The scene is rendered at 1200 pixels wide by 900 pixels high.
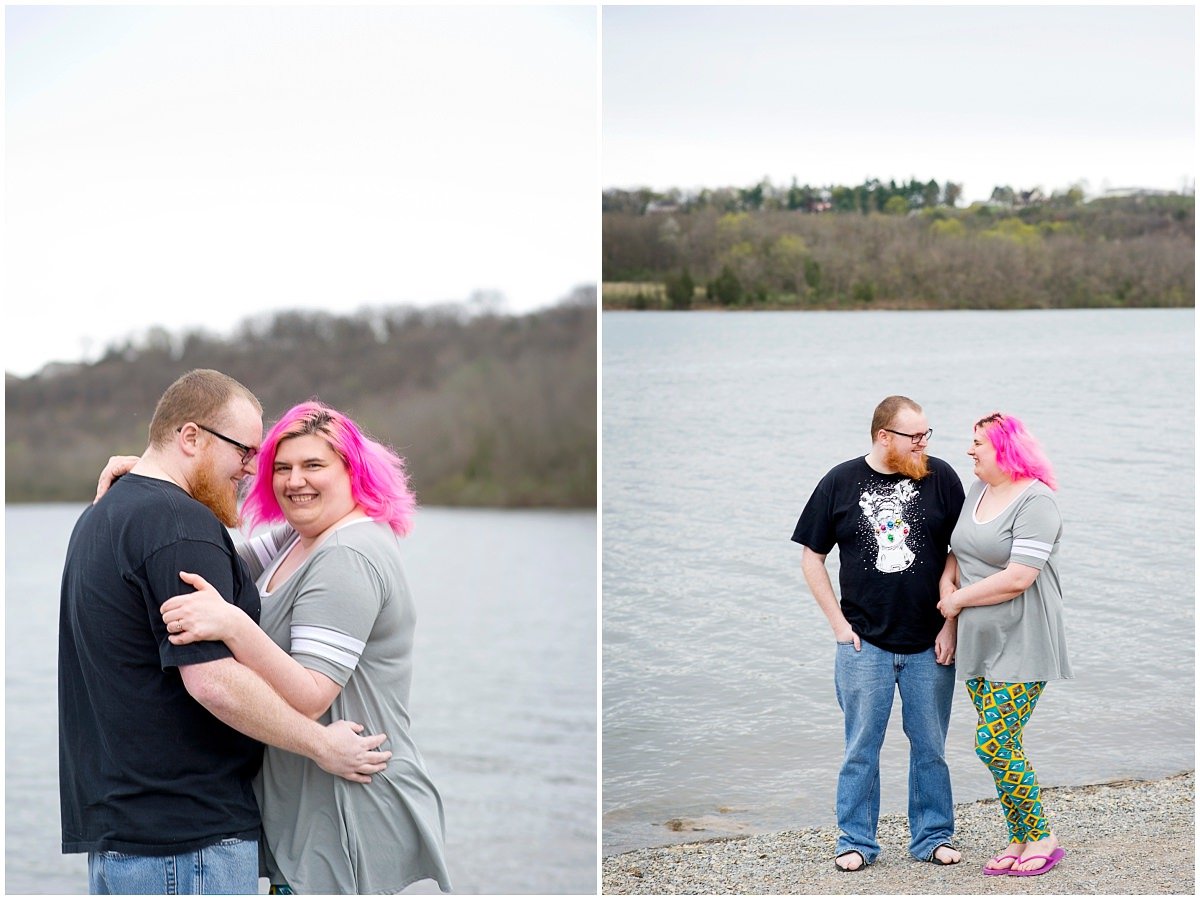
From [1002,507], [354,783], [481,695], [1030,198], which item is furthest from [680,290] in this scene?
[481,695]

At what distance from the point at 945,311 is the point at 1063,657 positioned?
5.73 m

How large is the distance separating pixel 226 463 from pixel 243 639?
0.36m

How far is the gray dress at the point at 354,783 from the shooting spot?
200 cm

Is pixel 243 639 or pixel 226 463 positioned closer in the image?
pixel 243 639

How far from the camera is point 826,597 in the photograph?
3018mm

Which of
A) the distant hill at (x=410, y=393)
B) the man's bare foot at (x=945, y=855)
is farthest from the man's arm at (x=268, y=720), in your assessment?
the distant hill at (x=410, y=393)

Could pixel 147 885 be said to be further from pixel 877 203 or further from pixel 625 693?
pixel 877 203

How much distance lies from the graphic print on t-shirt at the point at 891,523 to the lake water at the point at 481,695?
6.99 meters

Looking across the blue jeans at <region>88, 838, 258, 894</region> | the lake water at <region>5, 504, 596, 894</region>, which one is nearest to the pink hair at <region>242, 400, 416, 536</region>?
the blue jeans at <region>88, 838, 258, 894</region>

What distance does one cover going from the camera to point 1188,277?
8.03 m

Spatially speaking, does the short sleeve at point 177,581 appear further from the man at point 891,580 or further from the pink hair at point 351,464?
the man at point 891,580

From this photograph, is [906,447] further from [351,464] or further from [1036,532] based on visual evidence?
[351,464]

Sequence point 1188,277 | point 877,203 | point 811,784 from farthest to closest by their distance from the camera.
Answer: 1. point 1188,277
2. point 877,203
3. point 811,784

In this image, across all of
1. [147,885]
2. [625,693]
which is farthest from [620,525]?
[147,885]
